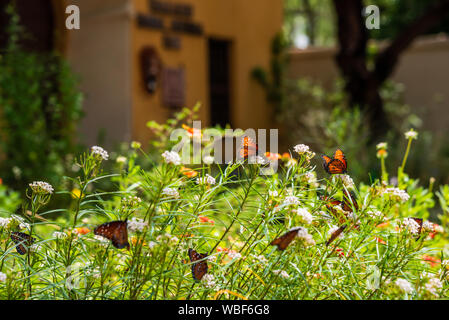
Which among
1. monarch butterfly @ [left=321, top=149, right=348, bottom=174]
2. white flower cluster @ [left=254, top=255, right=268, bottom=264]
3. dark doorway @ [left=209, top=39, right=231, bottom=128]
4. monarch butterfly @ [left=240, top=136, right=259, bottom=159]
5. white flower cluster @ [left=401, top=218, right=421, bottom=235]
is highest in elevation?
dark doorway @ [left=209, top=39, right=231, bottom=128]

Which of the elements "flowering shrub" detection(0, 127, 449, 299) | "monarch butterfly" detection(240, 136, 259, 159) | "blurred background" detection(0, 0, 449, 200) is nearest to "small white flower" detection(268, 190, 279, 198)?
"flowering shrub" detection(0, 127, 449, 299)

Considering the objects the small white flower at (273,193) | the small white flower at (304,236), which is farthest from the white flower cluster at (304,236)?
the small white flower at (273,193)

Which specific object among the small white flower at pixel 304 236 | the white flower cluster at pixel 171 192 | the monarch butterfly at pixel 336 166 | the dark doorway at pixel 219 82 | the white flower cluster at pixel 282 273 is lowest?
the white flower cluster at pixel 282 273

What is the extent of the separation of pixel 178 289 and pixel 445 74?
29.9ft

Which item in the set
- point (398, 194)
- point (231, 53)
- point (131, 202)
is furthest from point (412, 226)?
point (231, 53)

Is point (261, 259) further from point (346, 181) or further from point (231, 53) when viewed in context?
point (231, 53)

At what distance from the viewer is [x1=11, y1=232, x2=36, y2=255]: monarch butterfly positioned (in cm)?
132

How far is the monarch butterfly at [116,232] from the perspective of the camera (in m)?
1.13

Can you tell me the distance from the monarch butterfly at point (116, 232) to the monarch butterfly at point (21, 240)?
0.30 metres

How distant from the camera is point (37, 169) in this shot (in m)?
4.75

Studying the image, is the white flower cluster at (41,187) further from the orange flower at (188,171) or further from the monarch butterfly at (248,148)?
the monarch butterfly at (248,148)

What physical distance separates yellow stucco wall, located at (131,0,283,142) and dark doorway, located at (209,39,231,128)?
96 millimetres

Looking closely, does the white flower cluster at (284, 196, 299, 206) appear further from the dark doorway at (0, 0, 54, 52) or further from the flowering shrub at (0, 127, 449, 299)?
the dark doorway at (0, 0, 54, 52)
